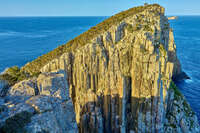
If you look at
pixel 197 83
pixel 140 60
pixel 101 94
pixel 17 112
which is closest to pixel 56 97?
pixel 17 112

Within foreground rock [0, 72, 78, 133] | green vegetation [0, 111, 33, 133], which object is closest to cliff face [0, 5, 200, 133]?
foreground rock [0, 72, 78, 133]

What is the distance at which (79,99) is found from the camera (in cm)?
3497

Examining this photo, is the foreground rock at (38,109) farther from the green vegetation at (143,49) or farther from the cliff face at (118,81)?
the green vegetation at (143,49)

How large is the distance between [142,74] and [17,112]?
26495mm

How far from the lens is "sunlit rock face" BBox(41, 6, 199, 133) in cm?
3297

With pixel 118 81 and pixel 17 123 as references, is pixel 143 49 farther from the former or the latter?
pixel 17 123

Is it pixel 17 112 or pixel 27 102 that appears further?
pixel 27 102

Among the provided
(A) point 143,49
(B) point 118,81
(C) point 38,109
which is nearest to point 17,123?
(C) point 38,109

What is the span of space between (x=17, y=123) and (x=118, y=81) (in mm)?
24501

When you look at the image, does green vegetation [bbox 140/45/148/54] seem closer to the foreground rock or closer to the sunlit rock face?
the sunlit rock face

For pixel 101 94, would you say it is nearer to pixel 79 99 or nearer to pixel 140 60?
pixel 79 99

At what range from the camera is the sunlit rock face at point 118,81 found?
108 ft

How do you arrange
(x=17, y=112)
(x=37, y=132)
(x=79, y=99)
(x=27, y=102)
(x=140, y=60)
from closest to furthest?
1. (x=37, y=132)
2. (x=17, y=112)
3. (x=27, y=102)
4. (x=140, y=60)
5. (x=79, y=99)

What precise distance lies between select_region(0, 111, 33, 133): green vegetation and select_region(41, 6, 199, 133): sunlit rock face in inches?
889
